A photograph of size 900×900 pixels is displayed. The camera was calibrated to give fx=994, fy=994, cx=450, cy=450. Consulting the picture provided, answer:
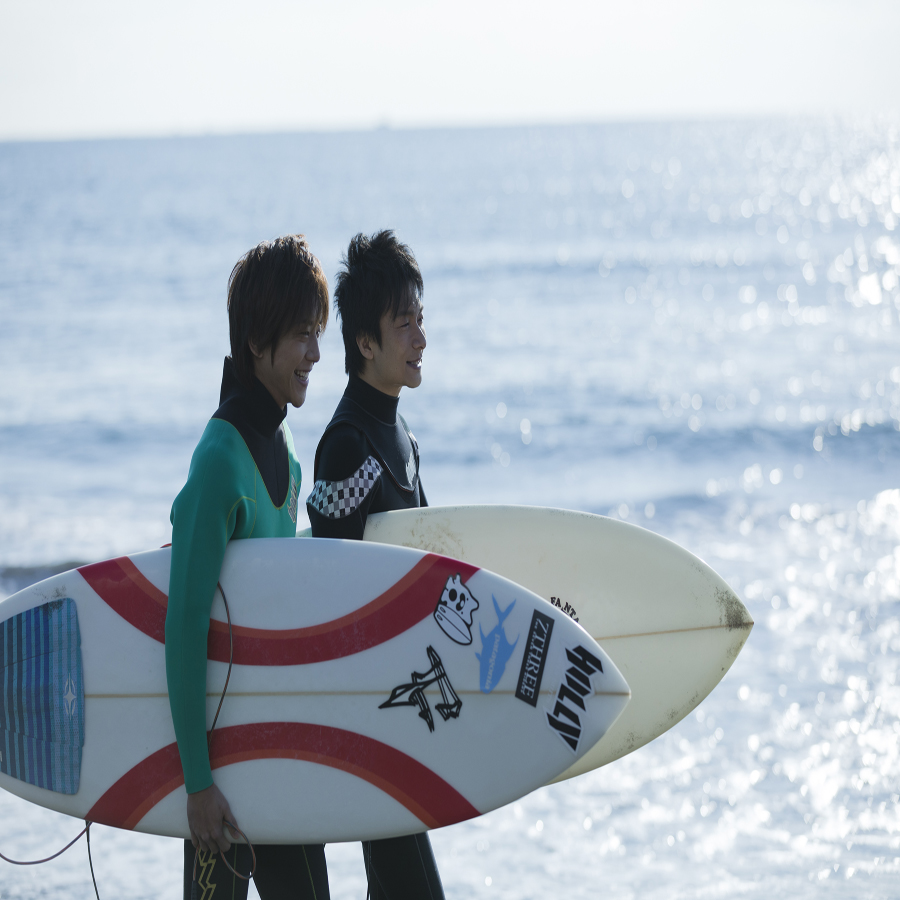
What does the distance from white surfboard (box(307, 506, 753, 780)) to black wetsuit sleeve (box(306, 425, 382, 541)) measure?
447 millimetres

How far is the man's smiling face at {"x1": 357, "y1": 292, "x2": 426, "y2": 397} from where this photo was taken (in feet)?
6.46

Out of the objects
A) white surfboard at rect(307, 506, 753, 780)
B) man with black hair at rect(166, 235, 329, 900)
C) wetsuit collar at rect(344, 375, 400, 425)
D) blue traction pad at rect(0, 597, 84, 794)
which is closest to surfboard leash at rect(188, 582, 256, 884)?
A: man with black hair at rect(166, 235, 329, 900)

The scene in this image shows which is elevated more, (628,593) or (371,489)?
(371,489)

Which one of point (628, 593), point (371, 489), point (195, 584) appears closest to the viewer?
point (195, 584)

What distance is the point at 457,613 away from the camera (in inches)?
71.8

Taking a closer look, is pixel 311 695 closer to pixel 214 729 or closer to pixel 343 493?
pixel 214 729

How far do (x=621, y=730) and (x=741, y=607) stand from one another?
0.45 metres

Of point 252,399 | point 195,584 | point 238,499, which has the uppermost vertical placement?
point 252,399

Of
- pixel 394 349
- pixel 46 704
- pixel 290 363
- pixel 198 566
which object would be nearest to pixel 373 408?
pixel 394 349

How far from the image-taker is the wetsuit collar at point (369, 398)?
1973mm

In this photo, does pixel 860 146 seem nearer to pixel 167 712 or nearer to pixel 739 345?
pixel 739 345

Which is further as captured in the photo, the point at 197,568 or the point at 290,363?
the point at 290,363

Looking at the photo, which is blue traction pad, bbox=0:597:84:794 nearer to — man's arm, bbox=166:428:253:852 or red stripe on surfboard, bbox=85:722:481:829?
red stripe on surfboard, bbox=85:722:481:829

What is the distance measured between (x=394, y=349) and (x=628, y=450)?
24.5ft
